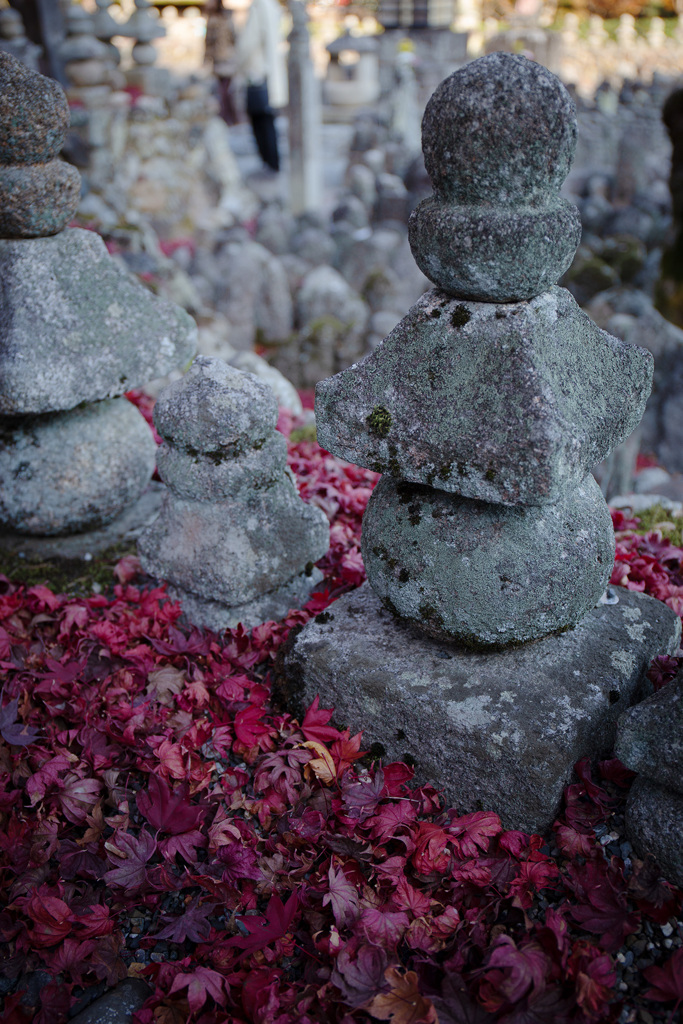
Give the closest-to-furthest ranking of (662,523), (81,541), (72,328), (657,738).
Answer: (657,738) → (72,328) → (81,541) → (662,523)

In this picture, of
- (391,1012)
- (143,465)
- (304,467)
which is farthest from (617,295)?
(391,1012)

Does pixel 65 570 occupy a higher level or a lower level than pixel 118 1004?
lower

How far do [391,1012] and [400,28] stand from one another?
3087 centimetres

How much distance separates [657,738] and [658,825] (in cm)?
25

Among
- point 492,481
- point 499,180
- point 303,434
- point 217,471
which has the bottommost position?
point 303,434

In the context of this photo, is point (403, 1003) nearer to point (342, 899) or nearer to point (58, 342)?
point (342, 899)

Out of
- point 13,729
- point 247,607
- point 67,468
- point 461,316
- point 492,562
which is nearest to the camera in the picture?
point 461,316

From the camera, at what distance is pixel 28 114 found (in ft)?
9.16

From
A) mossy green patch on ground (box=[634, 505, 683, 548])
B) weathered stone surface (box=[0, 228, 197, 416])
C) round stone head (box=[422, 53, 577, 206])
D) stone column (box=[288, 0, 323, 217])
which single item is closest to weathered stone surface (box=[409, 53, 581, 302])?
round stone head (box=[422, 53, 577, 206])

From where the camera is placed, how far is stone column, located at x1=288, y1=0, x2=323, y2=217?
13852 millimetres

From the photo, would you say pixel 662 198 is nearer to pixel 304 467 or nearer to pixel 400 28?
pixel 304 467

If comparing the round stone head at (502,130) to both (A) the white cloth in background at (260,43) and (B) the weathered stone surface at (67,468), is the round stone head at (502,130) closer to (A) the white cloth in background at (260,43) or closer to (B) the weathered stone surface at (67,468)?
(B) the weathered stone surface at (67,468)

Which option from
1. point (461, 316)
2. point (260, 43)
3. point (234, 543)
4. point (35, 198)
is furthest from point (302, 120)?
point (461, 316)

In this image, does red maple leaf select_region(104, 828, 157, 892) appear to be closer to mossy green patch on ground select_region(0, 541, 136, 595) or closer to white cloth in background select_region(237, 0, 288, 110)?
mossy green patch on ground select_region(0, 541, 136, 595)
